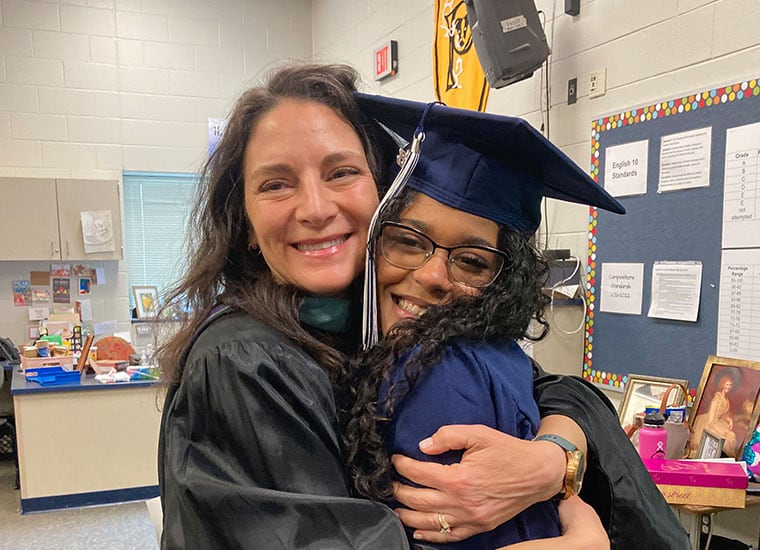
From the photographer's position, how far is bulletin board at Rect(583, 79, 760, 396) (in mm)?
1952

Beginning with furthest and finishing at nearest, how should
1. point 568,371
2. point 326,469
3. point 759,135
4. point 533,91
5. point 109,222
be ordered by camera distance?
point 109,222 < point 533,91 < point 568,371 < point 759,135 < point 326,469

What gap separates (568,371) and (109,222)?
150 inches

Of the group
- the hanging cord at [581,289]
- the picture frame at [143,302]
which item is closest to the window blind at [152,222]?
the picture frame at [143,302]

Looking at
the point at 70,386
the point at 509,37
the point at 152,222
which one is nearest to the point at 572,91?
the point at 509,37

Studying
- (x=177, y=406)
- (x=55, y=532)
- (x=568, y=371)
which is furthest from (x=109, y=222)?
(x=177, y=406)

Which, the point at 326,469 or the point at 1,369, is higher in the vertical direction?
the point at 326,469

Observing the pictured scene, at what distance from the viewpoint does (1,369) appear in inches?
148

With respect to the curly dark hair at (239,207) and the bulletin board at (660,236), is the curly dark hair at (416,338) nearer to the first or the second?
the curly dark hair at (239,207)

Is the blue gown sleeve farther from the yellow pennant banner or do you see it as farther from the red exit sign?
the red exit sign

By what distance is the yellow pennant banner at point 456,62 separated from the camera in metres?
2.80

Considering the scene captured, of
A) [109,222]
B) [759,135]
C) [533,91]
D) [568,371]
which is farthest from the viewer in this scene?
[109,222]

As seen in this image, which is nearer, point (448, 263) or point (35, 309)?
point (448, 263)

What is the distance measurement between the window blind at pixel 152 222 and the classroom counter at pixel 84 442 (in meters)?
1.56

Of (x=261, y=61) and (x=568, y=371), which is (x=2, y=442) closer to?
(x=261, y=61)
